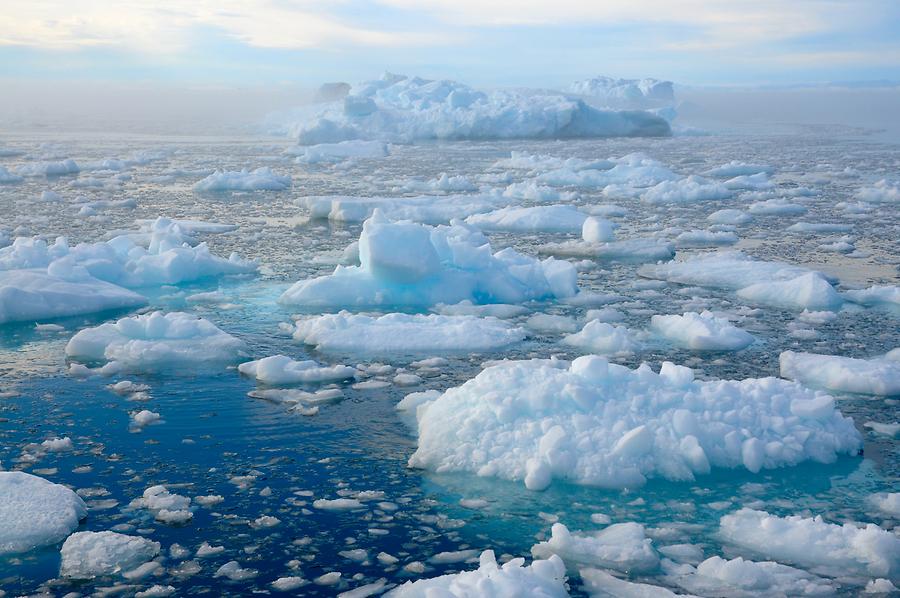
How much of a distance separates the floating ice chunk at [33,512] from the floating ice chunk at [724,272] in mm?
7186

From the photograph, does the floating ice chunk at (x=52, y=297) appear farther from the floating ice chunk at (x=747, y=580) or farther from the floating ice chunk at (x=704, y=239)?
the floating ice chunk at (x=704, y=239)

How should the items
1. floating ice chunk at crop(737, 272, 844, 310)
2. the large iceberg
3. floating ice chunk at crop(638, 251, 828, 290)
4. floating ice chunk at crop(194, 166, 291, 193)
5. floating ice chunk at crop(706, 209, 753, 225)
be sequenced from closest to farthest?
floating ice chunk at crop(737, 272, 844, 310)
floating ice chunk at crop(638, 251, 828, 290)
floating ice chunk at crop(706, 209, 753, 225)
floating ice chunk at crop(194, 166, 291, 193)
the large iceberg

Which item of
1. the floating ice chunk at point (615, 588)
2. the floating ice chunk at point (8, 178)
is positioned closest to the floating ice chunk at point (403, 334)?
the floating ice chunk at point (615, 588)

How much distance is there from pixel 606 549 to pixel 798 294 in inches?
222

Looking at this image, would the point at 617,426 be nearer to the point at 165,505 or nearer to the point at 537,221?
the point at 165,505

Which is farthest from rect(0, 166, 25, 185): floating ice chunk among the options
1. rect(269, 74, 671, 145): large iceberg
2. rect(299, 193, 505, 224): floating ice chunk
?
rect(269, 74, 671, 145): large iceberg

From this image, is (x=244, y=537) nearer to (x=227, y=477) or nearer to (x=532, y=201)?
(x=227, y=477)

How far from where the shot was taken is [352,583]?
4.25 m

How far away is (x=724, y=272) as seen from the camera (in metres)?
10.5

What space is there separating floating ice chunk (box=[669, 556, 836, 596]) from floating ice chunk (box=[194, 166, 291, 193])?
16.4 m

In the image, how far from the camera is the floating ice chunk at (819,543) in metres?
4.40

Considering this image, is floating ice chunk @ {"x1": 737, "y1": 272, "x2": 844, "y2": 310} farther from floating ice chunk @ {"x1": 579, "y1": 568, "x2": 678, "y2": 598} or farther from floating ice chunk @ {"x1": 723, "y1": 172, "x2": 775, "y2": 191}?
floating ice chunk @ {"x1": 723, "y1": 172, "x2": 775, "y2": 191}

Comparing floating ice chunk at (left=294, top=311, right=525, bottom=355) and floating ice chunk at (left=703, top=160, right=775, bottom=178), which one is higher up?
floating ice chunk at (left=703, top=160, right=775, bottom=178)

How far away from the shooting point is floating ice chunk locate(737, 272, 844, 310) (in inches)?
363
